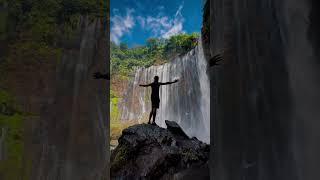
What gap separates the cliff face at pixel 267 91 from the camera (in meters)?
1.35

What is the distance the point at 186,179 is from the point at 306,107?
452 centimetres

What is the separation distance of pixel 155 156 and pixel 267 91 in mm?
4976

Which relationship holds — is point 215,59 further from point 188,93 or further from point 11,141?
point 188,93

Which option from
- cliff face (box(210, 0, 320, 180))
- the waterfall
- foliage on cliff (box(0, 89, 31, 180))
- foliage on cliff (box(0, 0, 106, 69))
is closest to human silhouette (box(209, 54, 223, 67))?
cliff face (box(210, 0, 320, 180))

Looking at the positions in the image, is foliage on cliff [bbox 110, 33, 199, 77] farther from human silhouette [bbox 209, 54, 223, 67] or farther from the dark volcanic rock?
human silhouette [bbox 209, 54, 223, 67]

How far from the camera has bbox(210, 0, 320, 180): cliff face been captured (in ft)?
4.42

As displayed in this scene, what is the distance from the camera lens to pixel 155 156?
6199 mm

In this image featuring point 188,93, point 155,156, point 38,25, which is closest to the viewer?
point 38,25

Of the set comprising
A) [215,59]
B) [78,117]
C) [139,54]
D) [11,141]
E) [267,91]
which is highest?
[139,54]

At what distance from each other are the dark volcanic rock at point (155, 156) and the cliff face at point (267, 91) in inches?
159

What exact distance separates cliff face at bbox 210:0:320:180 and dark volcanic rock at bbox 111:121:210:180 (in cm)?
403

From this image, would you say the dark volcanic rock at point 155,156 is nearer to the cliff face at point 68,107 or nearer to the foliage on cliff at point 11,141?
the cliff face at point 68,107

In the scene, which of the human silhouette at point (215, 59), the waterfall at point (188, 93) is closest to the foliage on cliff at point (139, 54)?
the waterfall at point (188, 93)

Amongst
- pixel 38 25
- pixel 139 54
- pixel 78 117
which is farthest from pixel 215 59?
pixel 139 54
